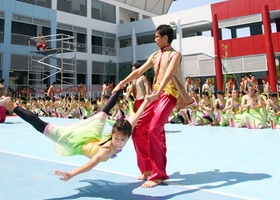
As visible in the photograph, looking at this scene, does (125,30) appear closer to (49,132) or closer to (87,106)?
(87,106)

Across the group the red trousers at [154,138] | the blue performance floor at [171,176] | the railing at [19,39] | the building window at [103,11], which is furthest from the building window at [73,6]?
the red trousers at [154,138]

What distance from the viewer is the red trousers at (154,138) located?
7.84 ft

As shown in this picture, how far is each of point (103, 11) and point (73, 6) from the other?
2953 mm

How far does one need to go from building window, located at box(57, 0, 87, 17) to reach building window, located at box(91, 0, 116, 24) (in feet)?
2.92

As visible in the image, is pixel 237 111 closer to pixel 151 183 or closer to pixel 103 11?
pixel 151 183

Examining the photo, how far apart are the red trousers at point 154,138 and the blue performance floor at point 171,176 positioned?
17cm


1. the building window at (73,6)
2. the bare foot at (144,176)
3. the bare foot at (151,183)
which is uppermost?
the building window at (73,6)

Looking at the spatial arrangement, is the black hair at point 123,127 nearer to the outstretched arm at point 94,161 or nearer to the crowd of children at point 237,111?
the outstretched arm at point 94,161

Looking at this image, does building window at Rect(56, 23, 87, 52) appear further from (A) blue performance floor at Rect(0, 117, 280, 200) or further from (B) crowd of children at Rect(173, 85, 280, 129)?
(A) blue performance floor at Rect(0, 117, 280, 200)

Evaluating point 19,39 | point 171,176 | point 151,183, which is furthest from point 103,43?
point 151,183

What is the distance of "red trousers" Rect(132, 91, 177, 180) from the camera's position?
239cm

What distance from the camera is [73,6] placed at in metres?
20.1

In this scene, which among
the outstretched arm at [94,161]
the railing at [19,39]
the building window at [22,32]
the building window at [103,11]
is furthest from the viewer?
the building window at [103,11]

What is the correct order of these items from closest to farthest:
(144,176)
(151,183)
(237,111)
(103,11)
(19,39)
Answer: (151,183)
(144,176)
(237,111)
(19,39)
(103,11)
